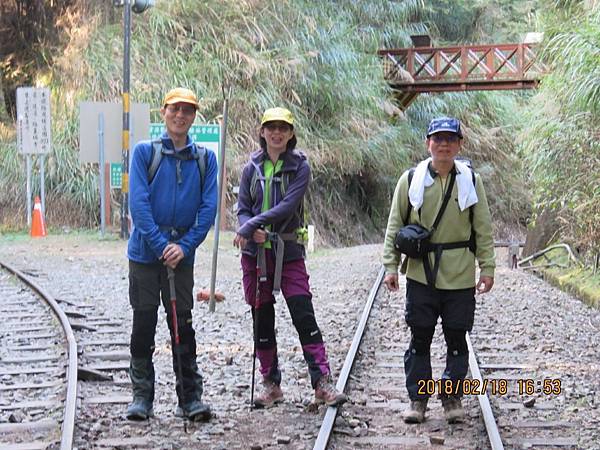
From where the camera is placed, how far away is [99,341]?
7.32 metres

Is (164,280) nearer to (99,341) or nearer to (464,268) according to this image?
(464,268)

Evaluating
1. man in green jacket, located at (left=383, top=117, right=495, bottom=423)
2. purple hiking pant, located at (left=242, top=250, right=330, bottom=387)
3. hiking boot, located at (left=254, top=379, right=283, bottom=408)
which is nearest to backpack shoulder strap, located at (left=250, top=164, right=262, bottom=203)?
purple hiking pant, located at (left=242, top=250, right=330, bottom=387)

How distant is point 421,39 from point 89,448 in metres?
26.0

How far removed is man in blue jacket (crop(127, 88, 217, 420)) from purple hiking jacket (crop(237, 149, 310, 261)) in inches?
9.5

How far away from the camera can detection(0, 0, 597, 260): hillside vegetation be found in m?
20.1

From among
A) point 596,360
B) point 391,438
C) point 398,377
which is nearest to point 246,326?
point 398,377

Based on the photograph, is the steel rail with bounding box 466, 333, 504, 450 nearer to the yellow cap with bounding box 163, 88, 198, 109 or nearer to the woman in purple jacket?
the woman in purple jacket

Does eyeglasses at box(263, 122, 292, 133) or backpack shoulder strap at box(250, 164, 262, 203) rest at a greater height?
eyeglasses at box(263, 122, 292, 133)

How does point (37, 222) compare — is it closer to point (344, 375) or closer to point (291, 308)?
point (344, 375)

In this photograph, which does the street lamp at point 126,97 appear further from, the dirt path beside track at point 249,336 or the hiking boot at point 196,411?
the hiking boot at point 196,411

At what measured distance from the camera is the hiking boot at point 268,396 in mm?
5309

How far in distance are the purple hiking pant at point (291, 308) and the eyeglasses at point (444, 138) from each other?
41.8 inches

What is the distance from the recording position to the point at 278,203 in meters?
5.09

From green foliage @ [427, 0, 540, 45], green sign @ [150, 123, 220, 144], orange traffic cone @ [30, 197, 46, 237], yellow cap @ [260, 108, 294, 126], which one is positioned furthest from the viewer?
green foliage @ [427, 0, 540, 45]
